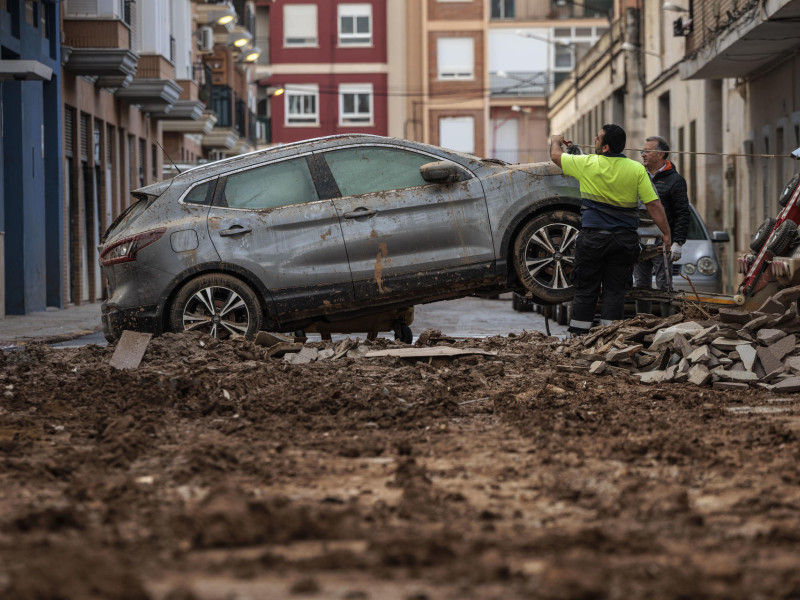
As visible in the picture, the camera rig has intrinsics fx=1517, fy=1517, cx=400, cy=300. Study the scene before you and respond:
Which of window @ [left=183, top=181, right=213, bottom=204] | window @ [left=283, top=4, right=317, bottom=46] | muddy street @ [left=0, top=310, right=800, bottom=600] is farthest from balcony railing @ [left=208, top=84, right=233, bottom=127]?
muddy street @ [left=0, top=310, right=800, bottom=600]

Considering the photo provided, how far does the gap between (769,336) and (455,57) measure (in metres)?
64.1

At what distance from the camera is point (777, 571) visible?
434 centimetres

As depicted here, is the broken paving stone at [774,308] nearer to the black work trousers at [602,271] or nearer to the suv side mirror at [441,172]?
the black work trousers at [602,271]

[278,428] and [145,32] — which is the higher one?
[145,32]

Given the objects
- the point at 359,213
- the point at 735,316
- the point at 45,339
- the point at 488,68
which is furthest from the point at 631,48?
the point at 735,316

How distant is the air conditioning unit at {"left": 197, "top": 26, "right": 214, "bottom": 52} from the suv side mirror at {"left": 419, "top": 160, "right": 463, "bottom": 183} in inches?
1524

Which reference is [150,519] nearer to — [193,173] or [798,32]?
[193,173]

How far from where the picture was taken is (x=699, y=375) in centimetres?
1019

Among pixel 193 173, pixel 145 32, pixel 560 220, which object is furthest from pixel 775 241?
pixel 145 32

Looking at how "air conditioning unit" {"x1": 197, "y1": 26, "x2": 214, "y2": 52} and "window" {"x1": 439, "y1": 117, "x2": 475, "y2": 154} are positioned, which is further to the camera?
"window" {"x1": 439, "y1": 117, "x2": 475, "y2": 154}

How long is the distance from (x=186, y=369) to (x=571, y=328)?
354 centimetres

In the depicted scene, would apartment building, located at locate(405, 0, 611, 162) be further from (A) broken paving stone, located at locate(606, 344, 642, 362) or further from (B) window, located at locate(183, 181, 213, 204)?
(A) broken paving stone, located at locate(606, 344, 642, 362)

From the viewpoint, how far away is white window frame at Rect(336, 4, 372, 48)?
7238cm

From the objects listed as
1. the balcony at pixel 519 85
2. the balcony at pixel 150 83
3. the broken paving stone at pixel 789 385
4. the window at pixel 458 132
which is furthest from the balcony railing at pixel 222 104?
the broken paving stone at pixel 789 385
